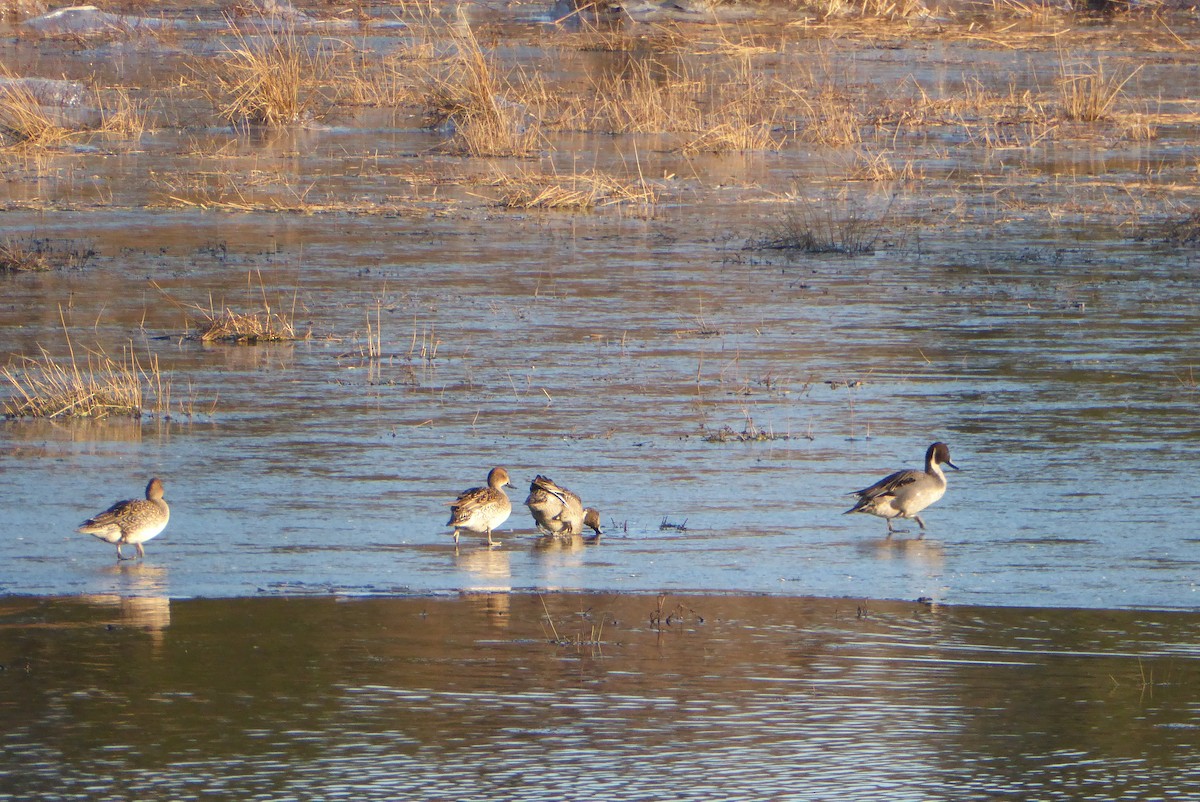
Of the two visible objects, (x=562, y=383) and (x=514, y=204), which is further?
(x=514, y=204)

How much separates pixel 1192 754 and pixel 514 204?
1425 cm

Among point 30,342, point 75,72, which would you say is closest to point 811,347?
point 30,342

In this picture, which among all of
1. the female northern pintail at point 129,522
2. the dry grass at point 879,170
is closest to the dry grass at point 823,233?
the dry grass at point 879,170

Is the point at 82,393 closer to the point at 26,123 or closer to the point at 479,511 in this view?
the point at 479,511

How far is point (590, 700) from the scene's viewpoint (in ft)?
23.2

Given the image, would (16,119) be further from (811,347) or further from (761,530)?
(761,530)

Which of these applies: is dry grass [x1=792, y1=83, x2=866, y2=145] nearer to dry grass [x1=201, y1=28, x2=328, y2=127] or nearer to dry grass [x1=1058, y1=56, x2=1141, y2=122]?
dry grass [x1=1058, y1=56, x2=1141, y2=122]

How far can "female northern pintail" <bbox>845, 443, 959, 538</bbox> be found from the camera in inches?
374

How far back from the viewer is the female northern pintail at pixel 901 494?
31.1 ft

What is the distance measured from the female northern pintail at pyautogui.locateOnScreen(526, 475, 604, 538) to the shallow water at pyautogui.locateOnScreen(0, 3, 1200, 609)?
16 cm

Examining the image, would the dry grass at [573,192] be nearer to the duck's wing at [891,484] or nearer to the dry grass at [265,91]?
the dry grass at [265,91]

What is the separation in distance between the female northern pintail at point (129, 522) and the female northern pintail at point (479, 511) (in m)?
1.25

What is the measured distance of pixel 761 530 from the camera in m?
9.52

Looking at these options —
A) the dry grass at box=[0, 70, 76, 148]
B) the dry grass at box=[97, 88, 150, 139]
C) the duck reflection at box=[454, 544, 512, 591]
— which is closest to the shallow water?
the duck reflection at box=[454, 544, 512, 591]
